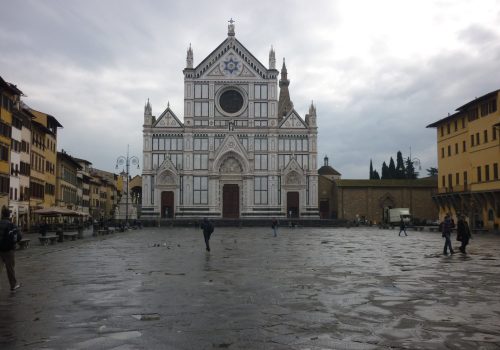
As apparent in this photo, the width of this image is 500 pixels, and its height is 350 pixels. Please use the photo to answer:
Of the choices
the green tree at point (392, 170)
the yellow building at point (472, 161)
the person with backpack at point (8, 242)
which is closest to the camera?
the person with backpack at point (8, 242)

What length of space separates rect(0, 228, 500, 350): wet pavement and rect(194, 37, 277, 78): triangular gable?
Answer: 6463 centimetres

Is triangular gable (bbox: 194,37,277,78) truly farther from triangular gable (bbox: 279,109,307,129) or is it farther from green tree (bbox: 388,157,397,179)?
green tree (bbox: 388,157,397,179)

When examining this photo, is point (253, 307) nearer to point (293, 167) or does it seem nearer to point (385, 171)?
point (293, 167)

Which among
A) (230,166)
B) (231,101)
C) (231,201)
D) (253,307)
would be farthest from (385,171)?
(253,307)

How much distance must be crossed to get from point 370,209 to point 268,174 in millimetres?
16893

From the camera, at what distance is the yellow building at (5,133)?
1697 inches

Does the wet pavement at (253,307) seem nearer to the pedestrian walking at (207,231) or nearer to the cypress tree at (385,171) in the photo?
the pedestrian walking at (207,231)

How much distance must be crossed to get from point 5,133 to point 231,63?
4295cm

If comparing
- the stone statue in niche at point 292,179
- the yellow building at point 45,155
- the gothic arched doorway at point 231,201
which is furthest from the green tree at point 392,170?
the yellow building at point 45,155

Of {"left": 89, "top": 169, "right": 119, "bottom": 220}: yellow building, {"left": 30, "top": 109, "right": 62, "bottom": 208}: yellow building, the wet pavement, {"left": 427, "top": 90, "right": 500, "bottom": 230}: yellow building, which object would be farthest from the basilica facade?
the wet pavement

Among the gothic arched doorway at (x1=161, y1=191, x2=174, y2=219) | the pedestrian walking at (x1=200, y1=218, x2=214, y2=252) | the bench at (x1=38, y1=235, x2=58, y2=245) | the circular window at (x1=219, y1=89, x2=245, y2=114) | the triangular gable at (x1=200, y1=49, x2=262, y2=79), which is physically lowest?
the bench at (x1=38, y1=235, x2=58, y2=245)

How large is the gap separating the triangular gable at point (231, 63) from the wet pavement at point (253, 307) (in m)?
64.6

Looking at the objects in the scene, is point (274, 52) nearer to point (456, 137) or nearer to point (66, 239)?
point (456, 137)

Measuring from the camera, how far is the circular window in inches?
3194
